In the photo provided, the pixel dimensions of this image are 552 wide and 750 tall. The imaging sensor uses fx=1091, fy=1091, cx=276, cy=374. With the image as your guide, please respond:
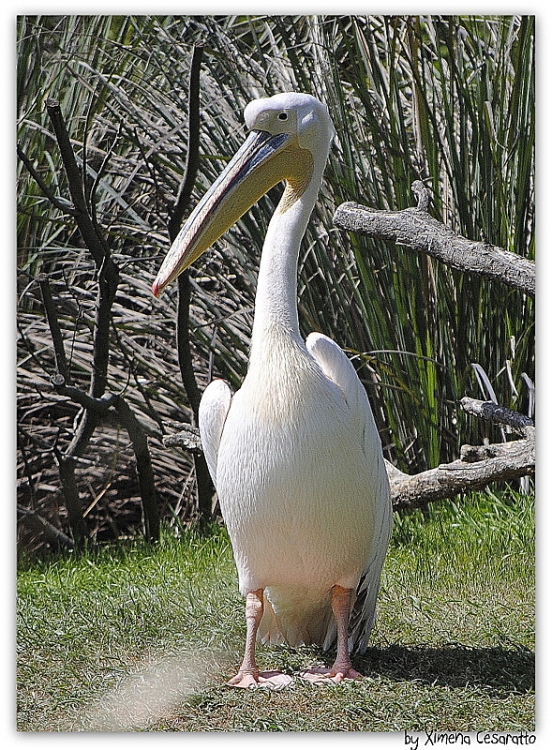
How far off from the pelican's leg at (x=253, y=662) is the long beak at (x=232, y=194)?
78cm

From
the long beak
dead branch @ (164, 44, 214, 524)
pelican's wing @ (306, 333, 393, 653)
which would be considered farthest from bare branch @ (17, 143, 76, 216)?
pelican's wing @ (306, 333, 393, 653)

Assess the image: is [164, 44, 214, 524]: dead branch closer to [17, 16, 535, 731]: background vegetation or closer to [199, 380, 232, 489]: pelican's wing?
[17, 16, 535, 731]: background vegetation

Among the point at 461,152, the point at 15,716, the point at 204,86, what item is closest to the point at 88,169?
the point at 204,86

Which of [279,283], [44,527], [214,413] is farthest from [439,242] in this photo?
[44,527]

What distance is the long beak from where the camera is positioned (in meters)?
2.63

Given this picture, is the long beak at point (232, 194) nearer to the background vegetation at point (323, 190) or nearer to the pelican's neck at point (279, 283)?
the pelican's neck at point (279, 283)

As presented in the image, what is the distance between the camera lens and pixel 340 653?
2.61 m

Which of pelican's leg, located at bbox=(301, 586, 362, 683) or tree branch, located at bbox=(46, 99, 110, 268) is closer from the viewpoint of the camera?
pelican's leg, located at bbox=(301, 586, 362, 683)

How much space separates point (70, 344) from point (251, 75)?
1027mm

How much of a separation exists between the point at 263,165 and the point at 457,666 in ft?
4.33

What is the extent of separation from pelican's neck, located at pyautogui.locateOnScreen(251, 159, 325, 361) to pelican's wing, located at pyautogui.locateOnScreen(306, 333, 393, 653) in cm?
9

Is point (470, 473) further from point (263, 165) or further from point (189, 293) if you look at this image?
point (189, 293)

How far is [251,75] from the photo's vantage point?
339 cm

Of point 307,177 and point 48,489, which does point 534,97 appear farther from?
point 48,489
